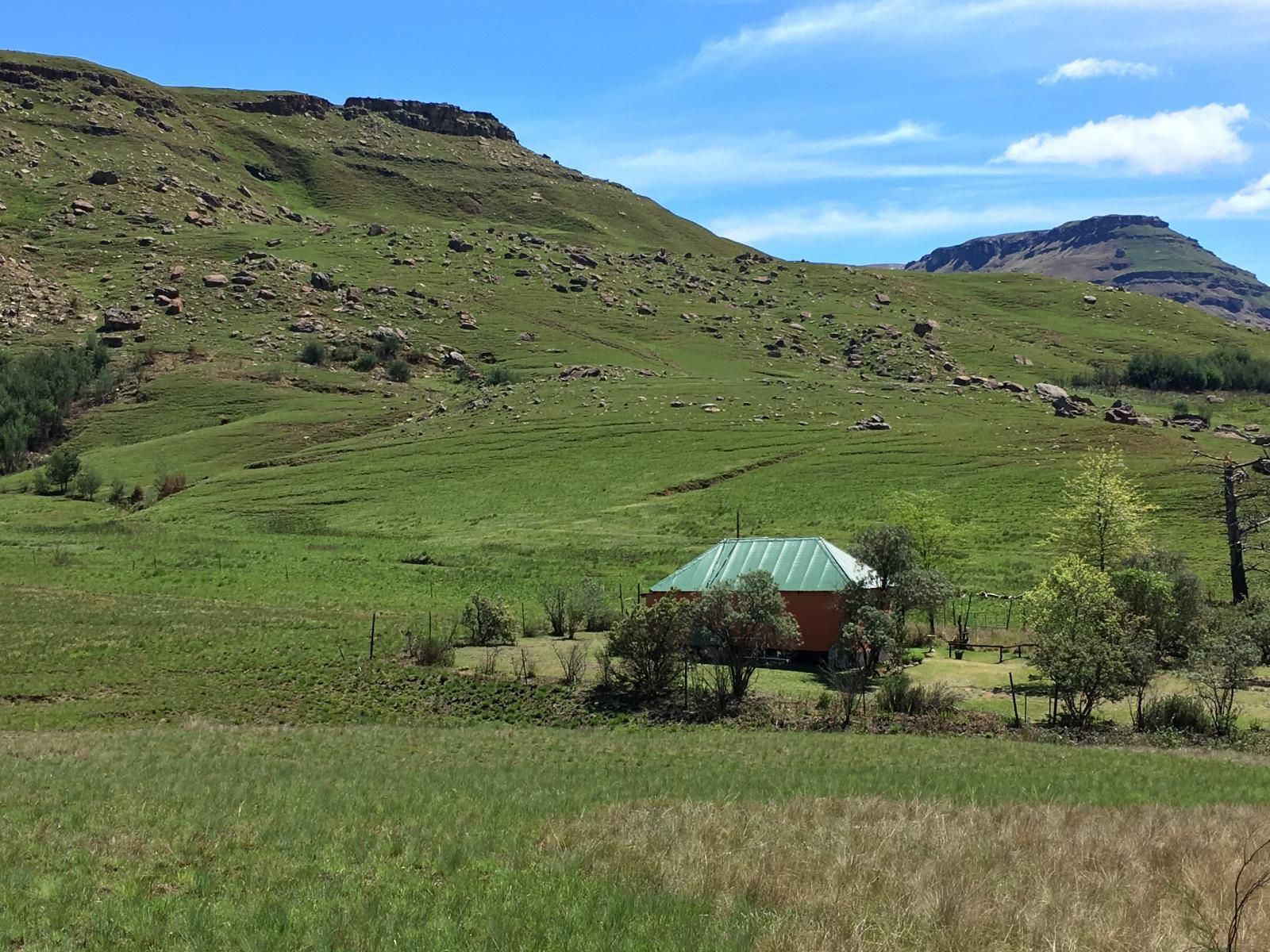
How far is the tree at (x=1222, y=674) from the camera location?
28859mm

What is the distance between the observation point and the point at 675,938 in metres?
8.29

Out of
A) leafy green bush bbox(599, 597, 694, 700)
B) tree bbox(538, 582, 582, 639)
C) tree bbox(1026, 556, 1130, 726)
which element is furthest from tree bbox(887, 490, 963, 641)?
leafy green bush bbox(599, 597, 694, 700)

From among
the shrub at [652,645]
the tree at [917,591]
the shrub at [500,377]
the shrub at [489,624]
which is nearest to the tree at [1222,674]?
the tree at [917,591]

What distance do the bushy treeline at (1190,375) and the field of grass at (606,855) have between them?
20347cm

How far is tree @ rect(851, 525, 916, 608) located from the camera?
40.5 metres

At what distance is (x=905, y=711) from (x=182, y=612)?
3631 centimetres

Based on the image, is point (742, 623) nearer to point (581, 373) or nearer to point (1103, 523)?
point (1103, 523)

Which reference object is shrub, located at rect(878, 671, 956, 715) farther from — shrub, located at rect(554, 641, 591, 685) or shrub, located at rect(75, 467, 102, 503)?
shrub, located at rect(75, 467, 102, 503)

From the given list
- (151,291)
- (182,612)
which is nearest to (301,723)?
(182,612)

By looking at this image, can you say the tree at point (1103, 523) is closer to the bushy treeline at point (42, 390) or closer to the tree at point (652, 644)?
the tree at point (652, 644)

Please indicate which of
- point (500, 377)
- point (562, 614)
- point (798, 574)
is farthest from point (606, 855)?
point (500, 377)

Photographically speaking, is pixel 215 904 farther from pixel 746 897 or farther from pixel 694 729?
pixel 694 729

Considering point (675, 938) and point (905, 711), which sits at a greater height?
point (675, 938)

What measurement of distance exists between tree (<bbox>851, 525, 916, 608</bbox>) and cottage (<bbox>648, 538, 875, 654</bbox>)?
2.73 ft
